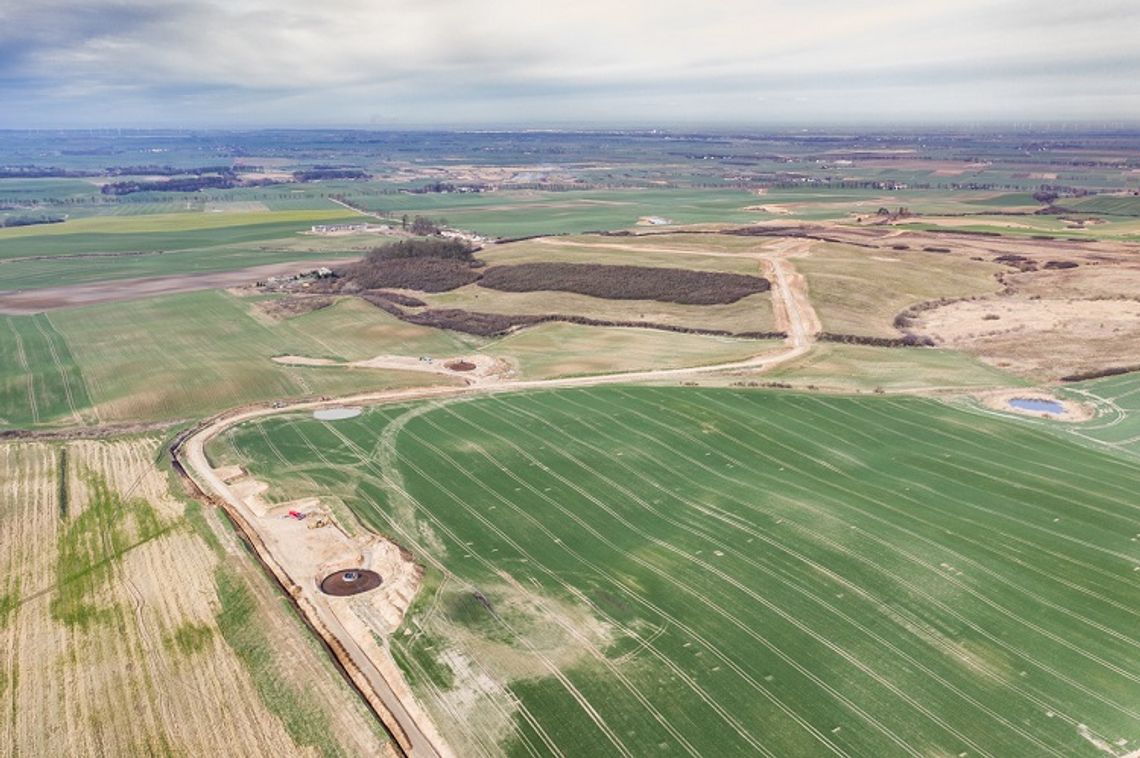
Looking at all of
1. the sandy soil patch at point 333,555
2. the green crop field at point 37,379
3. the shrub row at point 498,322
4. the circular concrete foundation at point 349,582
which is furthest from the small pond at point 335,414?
the shrub row at point 498,322

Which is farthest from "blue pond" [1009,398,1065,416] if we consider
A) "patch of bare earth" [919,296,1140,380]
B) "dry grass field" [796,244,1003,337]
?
"dry grass field" [796,244,1003,337]

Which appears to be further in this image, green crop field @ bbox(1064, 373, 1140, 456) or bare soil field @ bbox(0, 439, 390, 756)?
green crop field @ bbox(1064, 373, 1140, 456)

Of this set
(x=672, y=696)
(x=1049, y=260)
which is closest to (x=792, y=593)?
(x=672, y=696)

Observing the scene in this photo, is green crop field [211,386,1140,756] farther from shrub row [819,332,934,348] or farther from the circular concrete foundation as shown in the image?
shrub row [819,332,934,348]

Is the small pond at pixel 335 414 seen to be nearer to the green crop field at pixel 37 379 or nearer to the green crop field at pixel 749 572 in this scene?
the green crop field at pixel 749 572

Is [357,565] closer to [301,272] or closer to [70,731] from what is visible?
[70,731]

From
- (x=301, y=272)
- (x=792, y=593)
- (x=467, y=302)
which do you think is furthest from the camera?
(x=301, y=272)

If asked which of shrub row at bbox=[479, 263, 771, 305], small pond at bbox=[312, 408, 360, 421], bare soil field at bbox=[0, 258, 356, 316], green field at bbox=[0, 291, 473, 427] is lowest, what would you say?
bare soil field at bbox=[0, 258, 356, 316]
